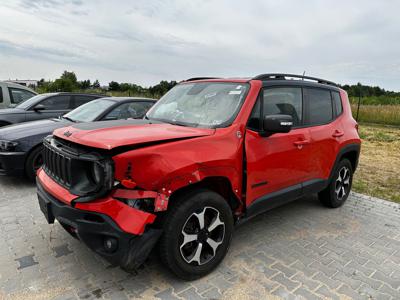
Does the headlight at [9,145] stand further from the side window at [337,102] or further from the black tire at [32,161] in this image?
the side window at [337,102]

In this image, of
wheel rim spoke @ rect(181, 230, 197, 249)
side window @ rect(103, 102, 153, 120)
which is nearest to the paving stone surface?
wheel rim spoke @ rect(181, 230, 197, 249)

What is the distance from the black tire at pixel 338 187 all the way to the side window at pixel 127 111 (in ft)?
11.9

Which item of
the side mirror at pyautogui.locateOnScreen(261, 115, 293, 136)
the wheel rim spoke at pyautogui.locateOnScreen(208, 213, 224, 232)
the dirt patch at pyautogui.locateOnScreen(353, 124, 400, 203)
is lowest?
the dirt patch at pyautogui.locateOnScreen(353, 124, 400, 203)

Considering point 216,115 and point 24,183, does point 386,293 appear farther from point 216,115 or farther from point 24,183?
point 24,183

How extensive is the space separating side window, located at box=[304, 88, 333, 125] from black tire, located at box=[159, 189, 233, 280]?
1889 mm

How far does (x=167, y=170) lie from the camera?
2600 mm

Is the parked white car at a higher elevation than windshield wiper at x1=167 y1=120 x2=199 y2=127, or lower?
lower

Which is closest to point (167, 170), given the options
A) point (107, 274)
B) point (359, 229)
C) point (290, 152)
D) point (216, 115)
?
point (216, 115)

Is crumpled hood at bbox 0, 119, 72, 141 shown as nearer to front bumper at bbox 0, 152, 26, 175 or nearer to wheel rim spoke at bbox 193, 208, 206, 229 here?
front bumper at bbox 0, 152, 26, 175

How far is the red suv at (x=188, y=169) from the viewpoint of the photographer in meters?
2.51

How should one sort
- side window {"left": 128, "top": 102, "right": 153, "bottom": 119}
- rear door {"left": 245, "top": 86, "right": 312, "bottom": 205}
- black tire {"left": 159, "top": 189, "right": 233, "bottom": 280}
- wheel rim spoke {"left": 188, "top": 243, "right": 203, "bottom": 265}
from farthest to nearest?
side window {"left": 128, "top": 102, "right": 153, "bottom": 119}
rear door {"left": 245, "top": 86, "right": 312, "bottom": 205}
wheel rim spoke {"left": 188, "top": 243, "right": 203, "bottom": 265}
black tire {"left": 159, "top": 189, "right": 233, "bottom": 280}

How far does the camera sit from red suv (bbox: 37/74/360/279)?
251 centimetres

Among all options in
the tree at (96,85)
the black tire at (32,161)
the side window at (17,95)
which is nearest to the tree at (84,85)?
the tree at (96,85)

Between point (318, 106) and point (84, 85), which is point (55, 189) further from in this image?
point (84, 85)
